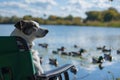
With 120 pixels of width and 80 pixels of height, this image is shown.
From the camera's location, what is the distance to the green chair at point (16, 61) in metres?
4.25

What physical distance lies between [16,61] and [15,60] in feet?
0.04

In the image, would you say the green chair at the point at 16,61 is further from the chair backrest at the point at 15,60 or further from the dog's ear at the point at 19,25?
the dog's ear at the point at 19,25

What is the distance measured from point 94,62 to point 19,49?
13.4m

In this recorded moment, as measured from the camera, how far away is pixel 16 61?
14.2 ft

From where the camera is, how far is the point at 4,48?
4.28 m

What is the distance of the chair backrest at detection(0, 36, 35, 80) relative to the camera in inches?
167

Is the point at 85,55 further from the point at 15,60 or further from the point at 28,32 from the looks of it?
the point at 15,60

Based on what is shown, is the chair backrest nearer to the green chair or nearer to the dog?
the green chair

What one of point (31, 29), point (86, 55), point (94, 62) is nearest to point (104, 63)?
point (94, 62)

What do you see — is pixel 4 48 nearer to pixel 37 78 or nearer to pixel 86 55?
pixel 37 78

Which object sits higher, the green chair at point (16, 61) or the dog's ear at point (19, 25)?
the dog's ear at point (19, 25)

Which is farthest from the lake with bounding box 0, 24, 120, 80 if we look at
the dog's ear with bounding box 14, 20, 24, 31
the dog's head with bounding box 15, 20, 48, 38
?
the dog's ear with bounding box 14, 20, 24, 31

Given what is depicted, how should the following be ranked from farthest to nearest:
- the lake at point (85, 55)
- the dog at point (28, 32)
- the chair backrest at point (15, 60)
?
the lake at point (85, 55) < the dog at point (28, 32) < the chair backrest at point (15, 60)

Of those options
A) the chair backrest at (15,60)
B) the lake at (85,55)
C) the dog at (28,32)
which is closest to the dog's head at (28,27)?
the dog at (28,32)
